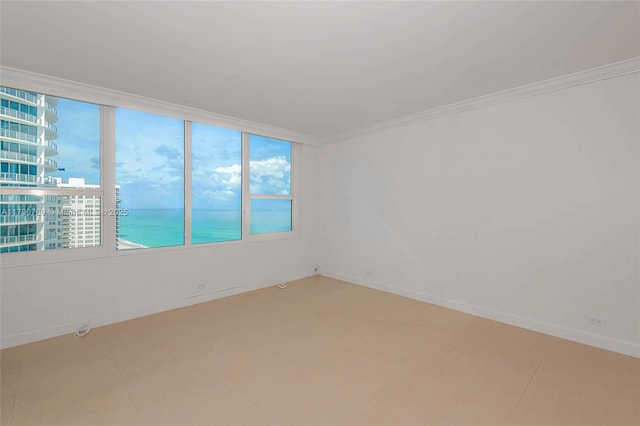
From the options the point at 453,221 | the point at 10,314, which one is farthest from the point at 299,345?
the point at 10,314

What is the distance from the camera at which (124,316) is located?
3.49m

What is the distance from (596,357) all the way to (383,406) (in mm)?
2257

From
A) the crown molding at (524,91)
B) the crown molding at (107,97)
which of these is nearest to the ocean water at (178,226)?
the crown molding at (107,97)

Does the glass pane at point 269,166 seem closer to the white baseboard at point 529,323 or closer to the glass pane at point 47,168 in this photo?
the glass pane at point 47,168

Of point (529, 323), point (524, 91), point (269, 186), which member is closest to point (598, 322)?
point (529, 323)

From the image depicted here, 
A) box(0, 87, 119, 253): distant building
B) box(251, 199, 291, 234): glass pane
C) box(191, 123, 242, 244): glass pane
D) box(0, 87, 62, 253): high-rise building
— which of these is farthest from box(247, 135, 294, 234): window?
box(0, 87, 62, 253): high-rise building

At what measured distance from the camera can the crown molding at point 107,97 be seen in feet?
9.43

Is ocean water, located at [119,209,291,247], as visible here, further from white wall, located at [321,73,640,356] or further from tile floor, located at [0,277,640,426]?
white wall, located at [321,73,640,356]

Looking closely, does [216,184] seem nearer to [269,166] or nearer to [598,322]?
[269,166]

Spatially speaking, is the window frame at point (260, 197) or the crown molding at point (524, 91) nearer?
the crown molding at point (524, 91)

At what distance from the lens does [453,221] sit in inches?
157

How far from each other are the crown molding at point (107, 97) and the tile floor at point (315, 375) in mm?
2606

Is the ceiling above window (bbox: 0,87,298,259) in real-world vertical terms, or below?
above

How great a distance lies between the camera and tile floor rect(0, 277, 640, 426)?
196 cm
